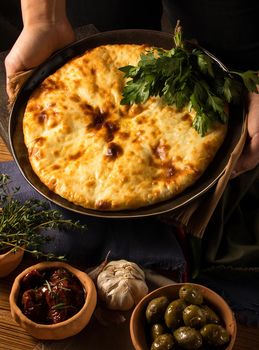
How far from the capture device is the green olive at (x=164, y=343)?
1.40 m

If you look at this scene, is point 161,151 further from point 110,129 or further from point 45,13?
point 45,13

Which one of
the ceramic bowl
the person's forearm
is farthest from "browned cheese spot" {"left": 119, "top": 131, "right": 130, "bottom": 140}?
the person's forearm

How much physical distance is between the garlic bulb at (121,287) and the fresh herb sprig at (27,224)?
0.14 m

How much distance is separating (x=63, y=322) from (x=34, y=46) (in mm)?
977

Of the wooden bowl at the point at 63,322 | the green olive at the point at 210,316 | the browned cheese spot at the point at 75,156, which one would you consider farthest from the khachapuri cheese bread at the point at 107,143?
the green olive at the point at 210,316

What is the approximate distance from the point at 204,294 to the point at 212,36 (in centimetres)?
107

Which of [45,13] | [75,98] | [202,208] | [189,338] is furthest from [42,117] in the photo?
[189,338]

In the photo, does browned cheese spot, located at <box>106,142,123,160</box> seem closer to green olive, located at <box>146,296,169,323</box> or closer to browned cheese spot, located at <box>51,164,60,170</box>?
browned cheese spot, located at <box>51,164,60,170</box>

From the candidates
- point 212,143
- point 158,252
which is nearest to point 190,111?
point 212,143

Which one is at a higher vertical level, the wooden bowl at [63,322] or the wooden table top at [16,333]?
the wooden bowl at [63,322]

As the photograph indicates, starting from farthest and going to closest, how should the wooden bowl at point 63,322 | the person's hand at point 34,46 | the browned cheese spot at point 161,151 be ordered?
the person's hand at point 34,46
the browned cheese spot at point 161,151
the wooden bowl at point 63,322

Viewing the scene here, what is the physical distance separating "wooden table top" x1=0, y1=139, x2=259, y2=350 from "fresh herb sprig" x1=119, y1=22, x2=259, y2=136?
1.95 ft

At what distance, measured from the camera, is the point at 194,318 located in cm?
143

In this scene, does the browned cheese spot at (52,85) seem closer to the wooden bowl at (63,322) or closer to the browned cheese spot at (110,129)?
the browned cheese spot at (110,129)
